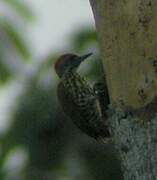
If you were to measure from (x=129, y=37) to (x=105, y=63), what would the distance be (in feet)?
0.65

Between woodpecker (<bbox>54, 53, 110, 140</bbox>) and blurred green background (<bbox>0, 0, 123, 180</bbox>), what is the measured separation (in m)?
0.65

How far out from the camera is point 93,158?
23.5 feet

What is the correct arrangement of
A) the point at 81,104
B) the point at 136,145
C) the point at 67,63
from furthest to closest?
1. the point at 67,63
2. the point at 81,104
3. the point at 136,145

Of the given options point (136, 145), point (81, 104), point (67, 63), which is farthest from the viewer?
point (67, 63)

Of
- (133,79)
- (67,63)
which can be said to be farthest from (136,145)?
(67,63)

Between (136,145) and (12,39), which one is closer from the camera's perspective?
(136,145)

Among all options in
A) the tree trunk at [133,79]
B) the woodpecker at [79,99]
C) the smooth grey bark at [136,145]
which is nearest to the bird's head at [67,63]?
the woodpecker at [79,99]

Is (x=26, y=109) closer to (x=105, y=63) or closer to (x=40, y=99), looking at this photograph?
(x=40, y=99)

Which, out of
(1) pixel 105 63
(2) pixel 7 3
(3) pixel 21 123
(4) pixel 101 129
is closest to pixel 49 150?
(3) pixel 21 123

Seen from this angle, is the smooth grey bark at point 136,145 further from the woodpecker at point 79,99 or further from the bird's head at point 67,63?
the bird's head at point 67,63

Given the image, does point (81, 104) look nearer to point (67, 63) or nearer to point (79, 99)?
point (79, 99)

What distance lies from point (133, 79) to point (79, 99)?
174 cm

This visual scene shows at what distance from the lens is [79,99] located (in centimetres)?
561

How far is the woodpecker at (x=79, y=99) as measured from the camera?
17.1 feet
